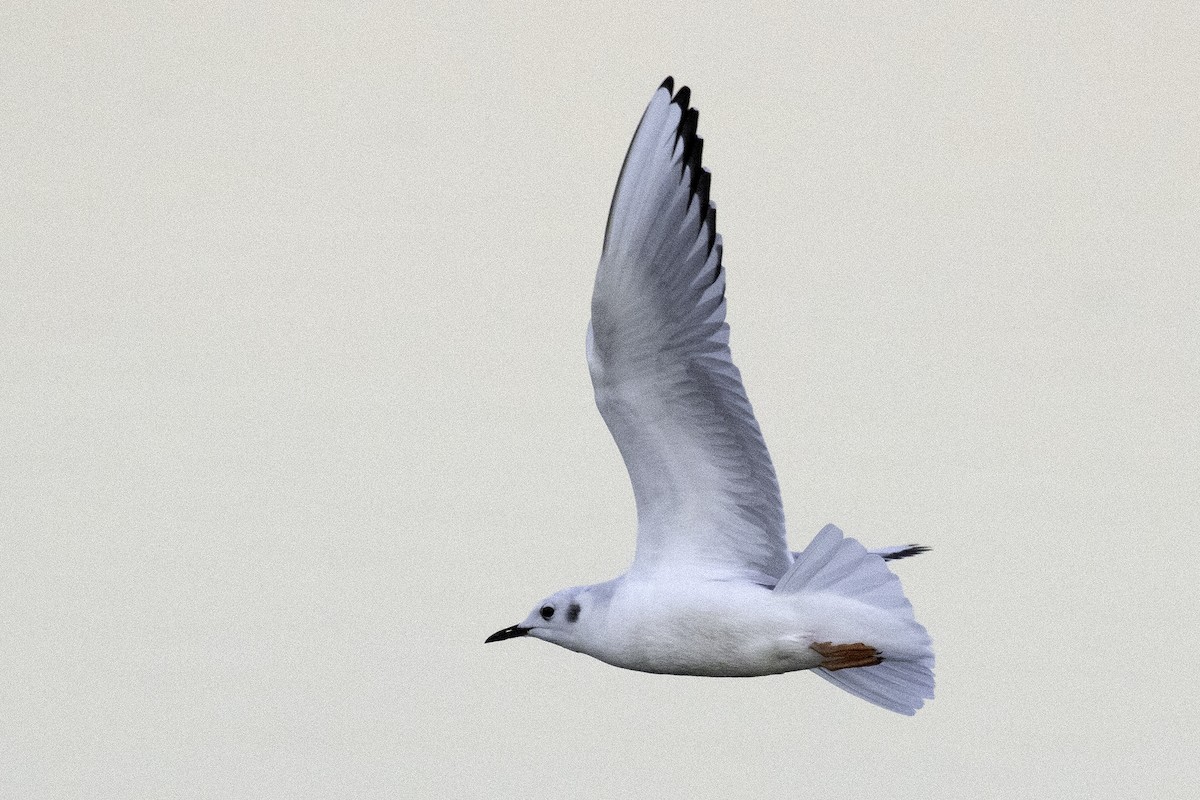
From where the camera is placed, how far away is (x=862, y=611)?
3.49 metres

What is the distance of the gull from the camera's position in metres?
3.43

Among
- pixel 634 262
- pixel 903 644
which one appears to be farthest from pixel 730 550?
pixel 634 262

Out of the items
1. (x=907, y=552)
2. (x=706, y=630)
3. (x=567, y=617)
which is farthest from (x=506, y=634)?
(x=907, y=552)

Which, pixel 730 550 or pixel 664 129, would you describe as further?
pixel 730 550

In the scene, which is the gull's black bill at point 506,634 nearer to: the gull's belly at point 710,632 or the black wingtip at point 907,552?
the gull's belly at point 710,632

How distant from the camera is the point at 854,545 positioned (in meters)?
3.51

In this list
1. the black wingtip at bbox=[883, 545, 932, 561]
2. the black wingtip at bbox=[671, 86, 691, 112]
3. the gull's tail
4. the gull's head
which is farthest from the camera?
the black wingtip at bbox=[883, 545, 932, 561]

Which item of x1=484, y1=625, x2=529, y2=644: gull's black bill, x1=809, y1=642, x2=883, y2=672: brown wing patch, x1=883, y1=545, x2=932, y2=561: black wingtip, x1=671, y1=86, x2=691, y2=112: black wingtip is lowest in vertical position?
x1=809, y1=642, x2=883, y2=672: brown wing patch

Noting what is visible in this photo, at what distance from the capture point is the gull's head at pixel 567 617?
12.3ft

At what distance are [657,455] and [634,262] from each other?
47 centimetres

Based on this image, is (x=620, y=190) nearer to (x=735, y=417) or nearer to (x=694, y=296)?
(x=694, y=296)

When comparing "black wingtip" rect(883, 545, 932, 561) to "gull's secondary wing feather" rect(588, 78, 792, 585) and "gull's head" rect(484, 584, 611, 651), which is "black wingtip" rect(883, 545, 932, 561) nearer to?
"gull's secondary wing feather" rect(588, 78, 792, 585)

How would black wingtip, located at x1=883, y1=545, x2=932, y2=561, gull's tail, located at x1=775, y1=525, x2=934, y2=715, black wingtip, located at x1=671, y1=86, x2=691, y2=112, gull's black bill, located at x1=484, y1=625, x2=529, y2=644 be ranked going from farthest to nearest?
1. black wingtip, located at x1=883, y1=545, x2=932, y2=561
2. gull's black bill, located at x1=484, y1=625, x2=529, y2=644
3. gull's tail, located at x1=775, y1=525, x2=934, y2=715
4. black wingtip, located at x1=671, y1=86, x2=691, y2=112


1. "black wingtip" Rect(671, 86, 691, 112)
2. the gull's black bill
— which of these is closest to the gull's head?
the gull's black bill
